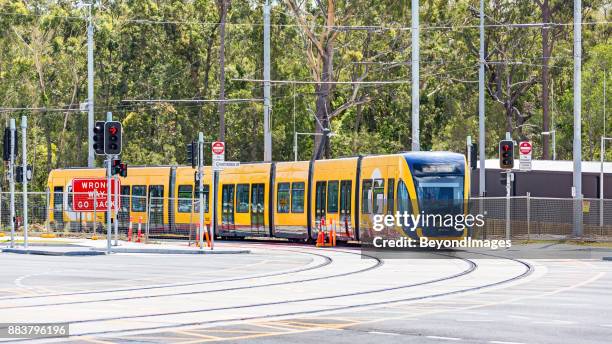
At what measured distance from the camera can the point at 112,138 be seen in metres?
41.4

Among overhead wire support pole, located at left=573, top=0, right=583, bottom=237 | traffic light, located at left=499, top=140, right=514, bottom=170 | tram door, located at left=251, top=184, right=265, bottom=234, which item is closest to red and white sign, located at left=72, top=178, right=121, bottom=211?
tram door, located at left=251, top=184, right=265, bottom=234

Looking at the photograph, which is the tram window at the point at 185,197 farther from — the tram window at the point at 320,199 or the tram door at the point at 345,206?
the tram door at the point at 345,206

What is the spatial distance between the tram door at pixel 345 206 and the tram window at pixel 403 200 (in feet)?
12.8

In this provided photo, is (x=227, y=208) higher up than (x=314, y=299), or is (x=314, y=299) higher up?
(x=227, y=208)

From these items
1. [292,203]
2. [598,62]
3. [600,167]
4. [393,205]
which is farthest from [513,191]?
[598,62]

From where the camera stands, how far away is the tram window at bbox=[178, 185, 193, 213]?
53.7 m

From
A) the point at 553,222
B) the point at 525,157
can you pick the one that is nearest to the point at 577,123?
the point at 553,222

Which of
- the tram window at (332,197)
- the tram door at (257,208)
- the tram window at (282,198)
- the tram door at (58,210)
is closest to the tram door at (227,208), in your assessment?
the tram door at (257,208)

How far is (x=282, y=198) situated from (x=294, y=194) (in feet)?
3.11

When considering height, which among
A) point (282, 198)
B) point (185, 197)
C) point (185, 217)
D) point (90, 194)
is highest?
point (90, 194)

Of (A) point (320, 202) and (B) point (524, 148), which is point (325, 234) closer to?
(A) point (320, 202)

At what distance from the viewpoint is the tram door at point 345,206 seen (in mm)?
44719

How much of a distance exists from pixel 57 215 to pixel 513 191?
66.0 feet

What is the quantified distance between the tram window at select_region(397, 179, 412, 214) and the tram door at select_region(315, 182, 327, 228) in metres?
6.03
